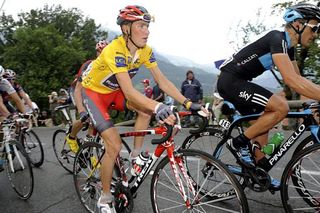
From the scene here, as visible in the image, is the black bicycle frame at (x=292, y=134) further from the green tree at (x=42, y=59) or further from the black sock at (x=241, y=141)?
the green tree at (x=42, y=59)

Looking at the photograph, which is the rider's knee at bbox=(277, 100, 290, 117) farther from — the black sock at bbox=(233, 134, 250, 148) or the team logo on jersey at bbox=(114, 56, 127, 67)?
the team logo on jersey at bbox=(114, 56, 127, 67)

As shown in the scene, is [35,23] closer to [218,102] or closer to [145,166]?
[218,102]

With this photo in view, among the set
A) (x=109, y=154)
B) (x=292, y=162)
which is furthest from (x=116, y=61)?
(x=292, y=162)

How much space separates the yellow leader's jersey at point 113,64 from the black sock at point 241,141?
4.34 ft

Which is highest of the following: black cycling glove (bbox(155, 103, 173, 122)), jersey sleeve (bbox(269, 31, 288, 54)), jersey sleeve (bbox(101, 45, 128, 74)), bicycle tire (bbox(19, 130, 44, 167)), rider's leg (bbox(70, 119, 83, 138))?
jersey sleeve (bbox(269, 31, 288, 54))

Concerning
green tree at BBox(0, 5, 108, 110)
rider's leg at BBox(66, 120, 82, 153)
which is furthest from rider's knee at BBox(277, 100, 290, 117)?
green tree at BBox(0, 5, 108, 110)

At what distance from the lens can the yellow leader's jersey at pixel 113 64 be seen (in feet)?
11.0

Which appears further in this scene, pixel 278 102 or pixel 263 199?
pixel 263 199

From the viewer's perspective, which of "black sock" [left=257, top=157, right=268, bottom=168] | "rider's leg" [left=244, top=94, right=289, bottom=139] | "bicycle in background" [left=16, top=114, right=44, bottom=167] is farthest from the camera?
"bicycle in background" [left=16, top=114, right=44, bottom=167]

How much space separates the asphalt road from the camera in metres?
4.18

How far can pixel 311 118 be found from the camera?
341 centimetres

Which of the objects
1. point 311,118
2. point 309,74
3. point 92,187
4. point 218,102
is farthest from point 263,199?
point 309,74

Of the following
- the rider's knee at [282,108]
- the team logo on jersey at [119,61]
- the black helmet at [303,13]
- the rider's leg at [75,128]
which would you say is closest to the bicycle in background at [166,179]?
the team logo on jersey at [119,61]

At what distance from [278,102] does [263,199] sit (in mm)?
1430
